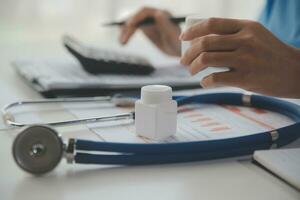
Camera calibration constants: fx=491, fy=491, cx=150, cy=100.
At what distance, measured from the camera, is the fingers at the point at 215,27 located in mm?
581

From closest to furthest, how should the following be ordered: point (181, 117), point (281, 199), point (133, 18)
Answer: point (281, 199) → point (181, 117) → point (133, 18)

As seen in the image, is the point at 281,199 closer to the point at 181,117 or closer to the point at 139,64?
the point at 181,117

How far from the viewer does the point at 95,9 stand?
4.69 ft

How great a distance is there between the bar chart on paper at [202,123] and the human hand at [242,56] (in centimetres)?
6

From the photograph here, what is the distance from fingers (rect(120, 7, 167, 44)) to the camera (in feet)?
3.52

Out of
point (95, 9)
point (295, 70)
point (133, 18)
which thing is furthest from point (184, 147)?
point (95, 9)

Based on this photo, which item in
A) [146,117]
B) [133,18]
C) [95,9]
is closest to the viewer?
[146,117]

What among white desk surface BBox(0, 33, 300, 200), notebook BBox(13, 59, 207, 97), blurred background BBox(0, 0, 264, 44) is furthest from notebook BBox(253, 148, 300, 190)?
blurred background BBox(0, 0, 264, 44)

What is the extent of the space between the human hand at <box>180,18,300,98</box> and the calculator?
298 millimetres

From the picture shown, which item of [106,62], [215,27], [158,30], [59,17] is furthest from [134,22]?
[215,27]

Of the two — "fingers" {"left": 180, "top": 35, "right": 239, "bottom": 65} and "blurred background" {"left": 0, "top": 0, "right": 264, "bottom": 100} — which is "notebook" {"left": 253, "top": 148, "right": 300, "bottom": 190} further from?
"blurred background" {"left": 0, "top": 0, "right": 264, "bottom": 100}

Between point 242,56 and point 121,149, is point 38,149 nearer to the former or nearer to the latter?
point 121,149

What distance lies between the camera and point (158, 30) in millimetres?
1117

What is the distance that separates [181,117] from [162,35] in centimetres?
47
